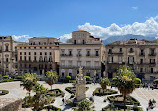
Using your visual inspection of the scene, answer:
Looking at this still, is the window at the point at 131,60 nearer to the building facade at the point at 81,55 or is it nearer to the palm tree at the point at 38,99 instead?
the building facade at the point at 81,55

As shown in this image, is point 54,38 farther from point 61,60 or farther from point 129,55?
point 129,55

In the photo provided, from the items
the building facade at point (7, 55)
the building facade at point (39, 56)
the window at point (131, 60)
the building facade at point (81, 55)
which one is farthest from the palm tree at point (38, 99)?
the building facade at point (7, 55)

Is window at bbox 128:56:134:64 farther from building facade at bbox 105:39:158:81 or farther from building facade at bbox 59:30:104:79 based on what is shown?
building facade at bbox 59:30:104:79

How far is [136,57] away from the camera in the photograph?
51.8 m

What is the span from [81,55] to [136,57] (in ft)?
61.6

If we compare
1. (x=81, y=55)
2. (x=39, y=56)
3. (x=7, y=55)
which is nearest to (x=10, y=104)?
(x=81, y=55)

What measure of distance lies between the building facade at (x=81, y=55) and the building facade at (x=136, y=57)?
3615 mm

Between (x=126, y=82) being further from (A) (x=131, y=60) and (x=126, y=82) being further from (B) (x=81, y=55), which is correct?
(B) (x=81, y=55)

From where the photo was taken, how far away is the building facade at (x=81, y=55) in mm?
54219

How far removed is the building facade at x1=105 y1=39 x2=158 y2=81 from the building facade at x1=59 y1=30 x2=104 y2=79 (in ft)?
11.9

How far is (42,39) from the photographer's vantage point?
64.1 m

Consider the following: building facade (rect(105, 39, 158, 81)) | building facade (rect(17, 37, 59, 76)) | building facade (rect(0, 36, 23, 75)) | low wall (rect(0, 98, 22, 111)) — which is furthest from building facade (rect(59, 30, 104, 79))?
low wall (rect(0, 98, 22, 111))

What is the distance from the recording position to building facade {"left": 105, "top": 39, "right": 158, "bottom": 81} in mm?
50191

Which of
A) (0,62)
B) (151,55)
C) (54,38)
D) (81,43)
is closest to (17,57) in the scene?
(0,62)
